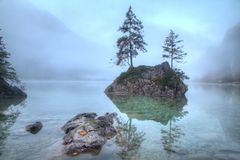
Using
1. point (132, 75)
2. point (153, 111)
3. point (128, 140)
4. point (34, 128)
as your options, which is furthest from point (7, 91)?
point (128, 140)

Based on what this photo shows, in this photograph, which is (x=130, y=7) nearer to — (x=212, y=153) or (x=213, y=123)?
(x=213, y=123)

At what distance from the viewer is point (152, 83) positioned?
45188 mm

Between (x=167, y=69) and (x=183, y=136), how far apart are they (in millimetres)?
34427

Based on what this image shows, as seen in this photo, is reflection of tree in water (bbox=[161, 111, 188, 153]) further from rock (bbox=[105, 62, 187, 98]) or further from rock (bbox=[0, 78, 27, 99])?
rock (bbox=[0, 78, 27, 99])

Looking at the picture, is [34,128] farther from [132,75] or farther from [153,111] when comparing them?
[132,75]

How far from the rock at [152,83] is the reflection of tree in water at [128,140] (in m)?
28.1

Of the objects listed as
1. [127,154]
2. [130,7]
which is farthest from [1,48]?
[127,154]

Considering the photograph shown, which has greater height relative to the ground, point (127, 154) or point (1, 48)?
point (1, 48)

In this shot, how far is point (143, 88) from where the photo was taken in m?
45.6

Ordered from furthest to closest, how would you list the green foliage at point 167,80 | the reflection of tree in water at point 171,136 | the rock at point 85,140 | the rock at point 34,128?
the green foliage at point 167,80
the rock at point 34,128
the reflection of tree in water at point 171,136
the rock at point 85,140

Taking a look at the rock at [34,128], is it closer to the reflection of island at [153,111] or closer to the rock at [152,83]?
the reflection of island at [153,111]

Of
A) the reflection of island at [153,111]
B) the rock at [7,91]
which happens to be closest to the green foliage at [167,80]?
the reflection of island at [153,111]

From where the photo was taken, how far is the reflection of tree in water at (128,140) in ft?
34.3

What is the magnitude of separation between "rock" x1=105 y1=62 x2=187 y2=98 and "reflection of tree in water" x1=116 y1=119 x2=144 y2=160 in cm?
2805
